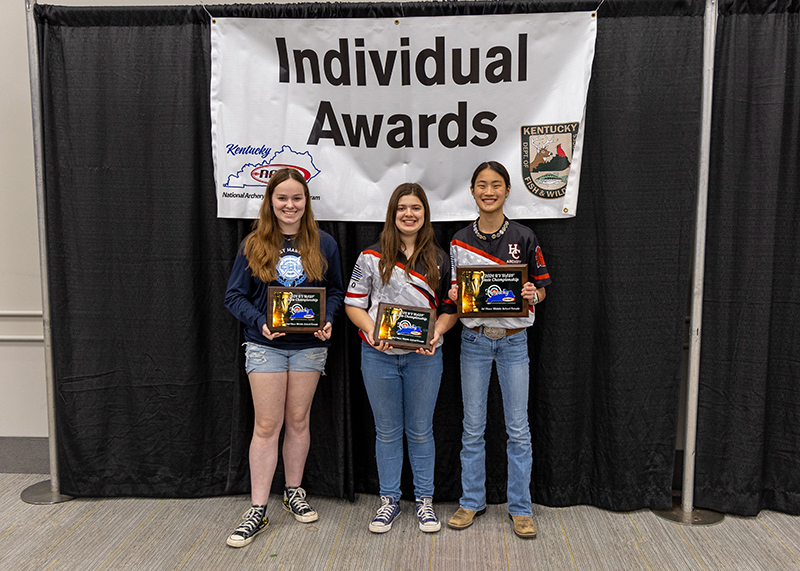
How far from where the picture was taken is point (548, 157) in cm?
264

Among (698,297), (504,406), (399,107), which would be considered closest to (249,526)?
(504,406)

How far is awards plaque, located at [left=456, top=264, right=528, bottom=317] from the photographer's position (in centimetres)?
239

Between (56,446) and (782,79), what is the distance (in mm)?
3920

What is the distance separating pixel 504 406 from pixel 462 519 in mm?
569

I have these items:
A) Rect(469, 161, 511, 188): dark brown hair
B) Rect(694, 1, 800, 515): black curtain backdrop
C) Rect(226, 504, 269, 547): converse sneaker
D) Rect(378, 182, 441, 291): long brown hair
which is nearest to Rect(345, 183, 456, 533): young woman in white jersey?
Rect(378, 182, 441, 291): long brown hair

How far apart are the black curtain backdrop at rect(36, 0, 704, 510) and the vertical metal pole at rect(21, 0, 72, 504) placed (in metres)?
0.05

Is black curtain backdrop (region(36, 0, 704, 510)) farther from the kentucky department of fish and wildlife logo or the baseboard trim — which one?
the baseboard trim

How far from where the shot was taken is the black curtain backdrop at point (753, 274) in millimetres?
2574

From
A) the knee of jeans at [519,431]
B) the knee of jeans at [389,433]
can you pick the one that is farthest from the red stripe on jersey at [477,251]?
the knee of jeans at [389,433]

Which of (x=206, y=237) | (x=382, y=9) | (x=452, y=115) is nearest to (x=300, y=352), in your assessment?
(x=206, y=237)

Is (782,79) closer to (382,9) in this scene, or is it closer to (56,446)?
(382,9)

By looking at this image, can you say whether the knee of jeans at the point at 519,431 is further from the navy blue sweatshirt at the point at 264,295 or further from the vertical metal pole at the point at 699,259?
the navy blue sweatshirt at the point at 264,295

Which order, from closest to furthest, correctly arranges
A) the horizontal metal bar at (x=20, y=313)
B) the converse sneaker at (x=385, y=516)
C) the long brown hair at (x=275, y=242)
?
the long brown hair at (x=275, y=242), the converse sneaker at (x=385, y=516), the horizontal metal bar at (x=20, y=313)

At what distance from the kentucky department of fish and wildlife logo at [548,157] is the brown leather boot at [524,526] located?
1.50 meters
